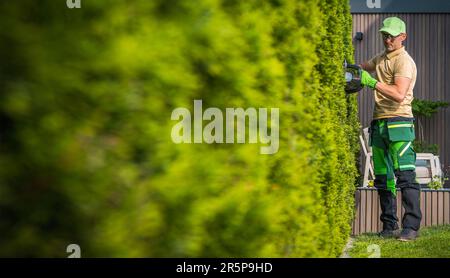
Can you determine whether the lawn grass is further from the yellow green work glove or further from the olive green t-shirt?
the yellow green work glove

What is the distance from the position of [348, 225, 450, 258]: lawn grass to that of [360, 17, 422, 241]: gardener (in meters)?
0.20

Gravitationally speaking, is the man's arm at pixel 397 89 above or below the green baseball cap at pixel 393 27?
below

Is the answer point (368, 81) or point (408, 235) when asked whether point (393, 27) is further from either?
point (408, 235)

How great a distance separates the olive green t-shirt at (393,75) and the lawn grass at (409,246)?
124cm

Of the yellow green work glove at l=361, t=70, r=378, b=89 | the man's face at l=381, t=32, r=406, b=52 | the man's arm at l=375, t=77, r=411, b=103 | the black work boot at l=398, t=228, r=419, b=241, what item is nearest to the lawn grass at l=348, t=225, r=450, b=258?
the black work boot at l=398, t=228, r=419, b=241

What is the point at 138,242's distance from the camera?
4.34 feet

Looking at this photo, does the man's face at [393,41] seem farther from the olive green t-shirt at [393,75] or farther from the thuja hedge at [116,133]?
the thuja hedge at [116,133]

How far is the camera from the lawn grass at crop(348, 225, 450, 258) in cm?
548

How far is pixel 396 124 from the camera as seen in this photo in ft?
21.5

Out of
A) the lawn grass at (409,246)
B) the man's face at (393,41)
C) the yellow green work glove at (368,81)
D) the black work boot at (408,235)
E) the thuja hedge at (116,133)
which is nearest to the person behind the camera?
the thuja hedge at (116,133)

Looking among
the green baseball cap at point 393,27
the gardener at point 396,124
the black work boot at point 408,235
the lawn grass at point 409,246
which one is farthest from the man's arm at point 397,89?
the lawn grass at point 409,246

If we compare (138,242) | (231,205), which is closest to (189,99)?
(231,205)

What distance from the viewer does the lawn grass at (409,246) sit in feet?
18.0
